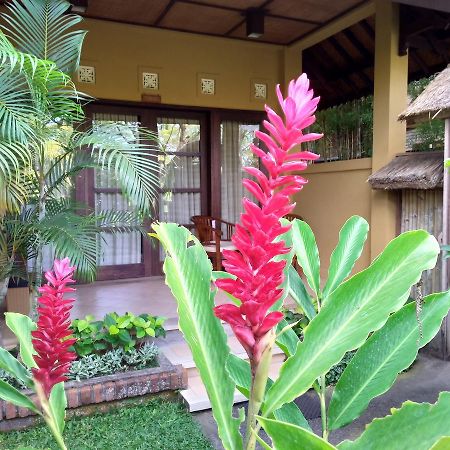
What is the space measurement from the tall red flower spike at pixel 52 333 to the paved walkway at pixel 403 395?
2.09 metres

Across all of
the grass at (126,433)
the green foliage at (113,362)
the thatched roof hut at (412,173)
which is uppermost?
the thatched roof hut at (412,173)

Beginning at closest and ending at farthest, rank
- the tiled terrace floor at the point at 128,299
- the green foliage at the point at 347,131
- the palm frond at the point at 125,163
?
the palm frond at the point at 125,163
the tiled terrace floor at the point at 128,299
the green foliage at the point at 347,131

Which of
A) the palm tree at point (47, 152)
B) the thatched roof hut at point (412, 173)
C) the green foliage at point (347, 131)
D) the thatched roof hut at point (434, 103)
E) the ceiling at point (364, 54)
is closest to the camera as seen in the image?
the palm tree at point (47, 152)

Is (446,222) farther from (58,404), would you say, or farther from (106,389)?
(58,404)

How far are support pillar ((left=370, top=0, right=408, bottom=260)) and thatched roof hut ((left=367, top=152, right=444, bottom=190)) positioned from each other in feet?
0.62

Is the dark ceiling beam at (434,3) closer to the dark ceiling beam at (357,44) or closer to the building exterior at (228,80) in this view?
the building exterior at (228,80)

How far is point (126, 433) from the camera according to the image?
8.71 ft

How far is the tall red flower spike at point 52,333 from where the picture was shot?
786 mm

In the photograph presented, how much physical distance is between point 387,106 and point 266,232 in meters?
4.87

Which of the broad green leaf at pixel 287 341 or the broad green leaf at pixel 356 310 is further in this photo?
the broad green leaf at pixel 287 341

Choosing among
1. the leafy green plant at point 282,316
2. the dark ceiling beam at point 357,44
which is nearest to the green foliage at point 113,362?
A: the leafy green plant at point 282,316

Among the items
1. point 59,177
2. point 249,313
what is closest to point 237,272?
point 249,313

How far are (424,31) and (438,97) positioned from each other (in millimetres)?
1604

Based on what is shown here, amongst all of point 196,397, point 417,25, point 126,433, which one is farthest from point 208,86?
point 126,433
